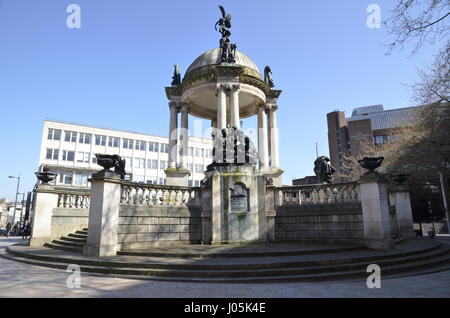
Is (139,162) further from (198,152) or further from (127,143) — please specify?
(198,152)

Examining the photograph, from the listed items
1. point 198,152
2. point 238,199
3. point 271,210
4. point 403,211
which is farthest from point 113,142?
point 403,211

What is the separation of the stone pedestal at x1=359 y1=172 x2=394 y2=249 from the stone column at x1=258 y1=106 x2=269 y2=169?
929 centimetres

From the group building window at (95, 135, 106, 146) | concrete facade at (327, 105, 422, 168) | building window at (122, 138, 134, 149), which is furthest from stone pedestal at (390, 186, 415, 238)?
concrete facade at (327, 105, 422, 168)

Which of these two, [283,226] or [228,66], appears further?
[228,66]

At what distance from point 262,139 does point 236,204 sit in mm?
9343

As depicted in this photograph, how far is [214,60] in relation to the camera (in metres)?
20.6

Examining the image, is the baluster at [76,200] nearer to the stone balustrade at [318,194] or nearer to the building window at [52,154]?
the stone balustrade at [318,194]

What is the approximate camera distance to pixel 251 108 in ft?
76.2

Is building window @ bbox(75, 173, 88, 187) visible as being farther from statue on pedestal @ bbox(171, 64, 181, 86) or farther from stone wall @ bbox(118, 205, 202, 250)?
stone wall @ bbox(118, 205, 202, 250)

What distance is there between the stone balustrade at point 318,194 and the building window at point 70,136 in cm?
5262

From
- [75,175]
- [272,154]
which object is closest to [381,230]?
[272,154]

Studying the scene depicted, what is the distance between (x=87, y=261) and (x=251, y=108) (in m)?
18.0
